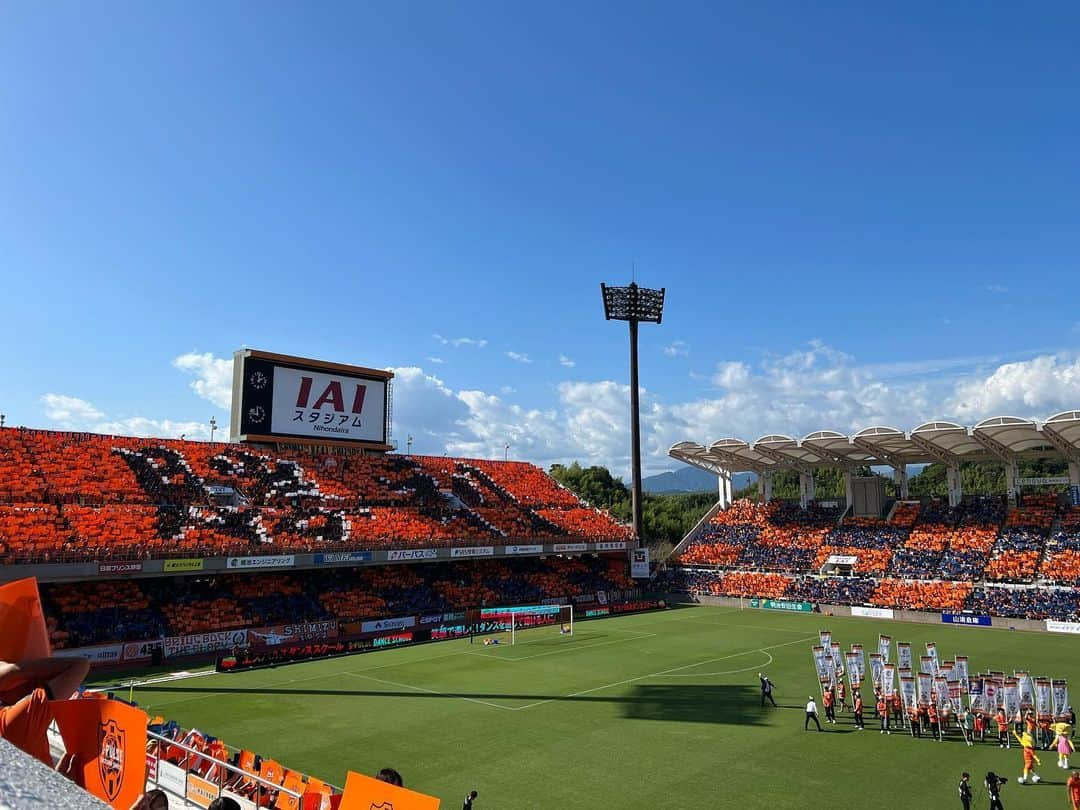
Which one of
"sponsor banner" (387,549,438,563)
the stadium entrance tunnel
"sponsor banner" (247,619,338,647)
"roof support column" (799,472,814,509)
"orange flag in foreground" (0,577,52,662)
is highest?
"roof support column" (799,472,814,509)

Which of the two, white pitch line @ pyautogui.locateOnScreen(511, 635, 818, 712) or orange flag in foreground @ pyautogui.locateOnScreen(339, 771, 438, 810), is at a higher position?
orange flag in foreground @ pyautogui.locateOnScreen(339, 771, 438, 810)

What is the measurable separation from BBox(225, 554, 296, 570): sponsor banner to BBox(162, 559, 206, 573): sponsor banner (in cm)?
146

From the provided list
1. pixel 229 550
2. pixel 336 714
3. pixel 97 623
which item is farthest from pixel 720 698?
pixel 97 623

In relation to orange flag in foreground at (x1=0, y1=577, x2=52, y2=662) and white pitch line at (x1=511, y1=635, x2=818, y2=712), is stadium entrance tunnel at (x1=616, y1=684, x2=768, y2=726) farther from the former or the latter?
orange flag in foreground at (x1=0, y1=577, x2=52, y2=662)

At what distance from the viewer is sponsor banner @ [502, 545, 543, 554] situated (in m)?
53.3

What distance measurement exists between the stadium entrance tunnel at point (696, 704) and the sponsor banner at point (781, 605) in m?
25.9

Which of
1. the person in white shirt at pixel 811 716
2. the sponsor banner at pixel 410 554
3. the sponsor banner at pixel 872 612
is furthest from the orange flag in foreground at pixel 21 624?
the sponsor banner at pixel 872 612

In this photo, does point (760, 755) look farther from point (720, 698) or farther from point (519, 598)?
point (519, 598)

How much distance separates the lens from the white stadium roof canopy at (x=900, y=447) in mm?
52406

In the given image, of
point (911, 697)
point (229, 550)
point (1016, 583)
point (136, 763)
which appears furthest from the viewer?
point (1016, 583)

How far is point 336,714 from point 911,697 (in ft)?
62.3

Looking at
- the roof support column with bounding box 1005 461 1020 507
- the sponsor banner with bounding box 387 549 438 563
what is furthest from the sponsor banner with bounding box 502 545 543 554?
the roof support column with bounding box 1005 461 1020 507

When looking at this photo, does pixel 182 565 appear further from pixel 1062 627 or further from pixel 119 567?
pixel 1062 627

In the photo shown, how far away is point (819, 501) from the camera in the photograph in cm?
6988
